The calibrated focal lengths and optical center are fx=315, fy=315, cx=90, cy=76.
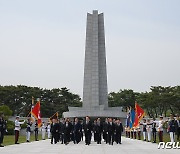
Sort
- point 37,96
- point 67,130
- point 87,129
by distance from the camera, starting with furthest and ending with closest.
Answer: point 37,96 → point 67,130 → point 87,129

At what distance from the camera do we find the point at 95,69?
152 ft

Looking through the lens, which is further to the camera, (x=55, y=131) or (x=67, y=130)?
(x=55, y=131)

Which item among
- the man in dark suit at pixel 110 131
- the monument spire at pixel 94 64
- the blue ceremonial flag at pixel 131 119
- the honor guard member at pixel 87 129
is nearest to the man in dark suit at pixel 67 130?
the honor guard member at pixel 87 129

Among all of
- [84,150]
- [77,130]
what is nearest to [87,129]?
[77,130]

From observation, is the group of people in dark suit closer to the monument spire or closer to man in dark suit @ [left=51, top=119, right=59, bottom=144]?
man in dark suit @ [left=51, top=119, right=59, bottom=144]

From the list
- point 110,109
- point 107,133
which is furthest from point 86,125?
point 110,109

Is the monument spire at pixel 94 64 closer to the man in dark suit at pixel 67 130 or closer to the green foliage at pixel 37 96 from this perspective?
the green foliage at pixel 37 96

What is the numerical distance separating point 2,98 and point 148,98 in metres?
26.2

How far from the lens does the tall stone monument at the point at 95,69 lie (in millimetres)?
46156

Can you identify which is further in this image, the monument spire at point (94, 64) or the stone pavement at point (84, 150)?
the monument spire at point (94, 64)

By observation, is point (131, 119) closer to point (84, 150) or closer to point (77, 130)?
point (77, 130)

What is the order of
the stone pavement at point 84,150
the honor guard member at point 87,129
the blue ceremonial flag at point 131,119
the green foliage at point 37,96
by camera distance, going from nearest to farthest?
the stone pavement at point 84,150 → the honor guard member at point 87,129 → the blue ceremonial flag at point 131,119 → the green foliage at point 37,96

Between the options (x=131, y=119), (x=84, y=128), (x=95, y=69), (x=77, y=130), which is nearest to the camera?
(x=84, y=128)

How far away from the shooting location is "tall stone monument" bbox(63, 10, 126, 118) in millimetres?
46156
